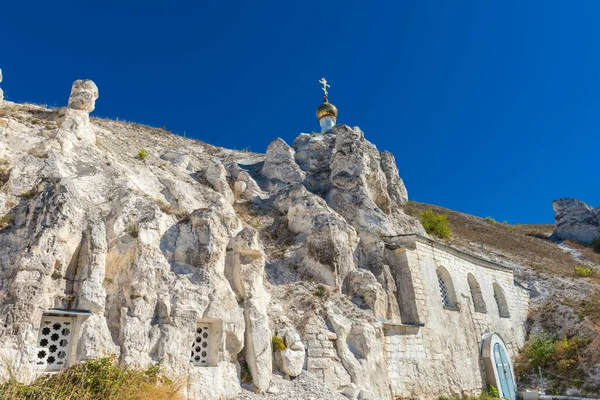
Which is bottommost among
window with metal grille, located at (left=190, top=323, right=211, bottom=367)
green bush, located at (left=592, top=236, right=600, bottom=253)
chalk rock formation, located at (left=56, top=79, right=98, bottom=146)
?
window with metal grille, located at (left=190, top=323, right=211, bottom=367)

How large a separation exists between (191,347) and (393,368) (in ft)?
22.0

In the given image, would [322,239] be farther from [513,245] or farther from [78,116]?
[513,245]

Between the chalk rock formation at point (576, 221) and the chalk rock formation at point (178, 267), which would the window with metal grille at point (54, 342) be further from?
the chalk rock formation at point (576, 221)

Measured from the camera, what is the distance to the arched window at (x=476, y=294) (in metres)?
18.3

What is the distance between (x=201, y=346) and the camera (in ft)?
31.1

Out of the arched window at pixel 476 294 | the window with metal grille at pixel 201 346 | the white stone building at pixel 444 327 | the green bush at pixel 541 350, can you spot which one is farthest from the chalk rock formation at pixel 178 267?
the green bush at pixel 541 350

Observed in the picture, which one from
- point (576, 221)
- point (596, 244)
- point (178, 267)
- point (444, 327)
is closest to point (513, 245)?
point (596, 244)

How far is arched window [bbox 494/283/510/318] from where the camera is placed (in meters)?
20.0

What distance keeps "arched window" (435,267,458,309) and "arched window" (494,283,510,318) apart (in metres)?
4.79

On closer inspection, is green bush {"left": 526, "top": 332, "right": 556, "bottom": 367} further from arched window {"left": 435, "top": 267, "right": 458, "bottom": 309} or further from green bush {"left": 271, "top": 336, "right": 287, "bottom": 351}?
green bush {"left": 271, "top": 336, "right": 287, "bottom": 351}

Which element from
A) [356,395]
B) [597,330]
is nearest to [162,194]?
[356,395]

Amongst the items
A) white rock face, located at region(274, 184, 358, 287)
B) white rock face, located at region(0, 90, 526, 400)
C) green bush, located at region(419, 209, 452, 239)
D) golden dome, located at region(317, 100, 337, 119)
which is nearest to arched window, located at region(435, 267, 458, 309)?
white rock face, located at region(0, 90, 526, 400)

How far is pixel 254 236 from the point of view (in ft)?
37.1

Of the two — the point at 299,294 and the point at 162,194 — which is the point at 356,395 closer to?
the point at 299,294
